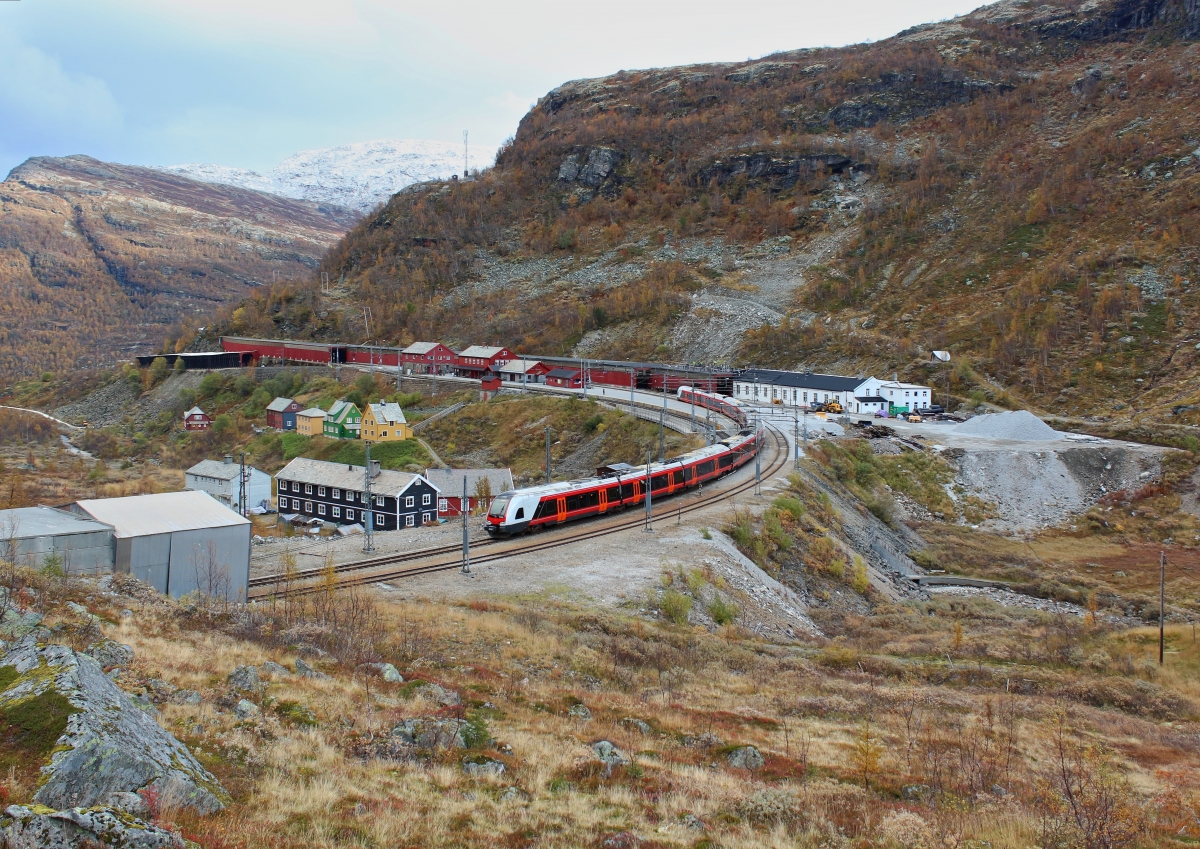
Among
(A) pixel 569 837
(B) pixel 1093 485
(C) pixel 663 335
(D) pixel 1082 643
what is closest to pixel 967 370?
(B) pixel 1093 485

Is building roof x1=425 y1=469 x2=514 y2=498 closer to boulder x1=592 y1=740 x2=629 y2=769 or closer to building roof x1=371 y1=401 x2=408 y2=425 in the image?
building roof x1=371 y1=401 x2=408 y2=425

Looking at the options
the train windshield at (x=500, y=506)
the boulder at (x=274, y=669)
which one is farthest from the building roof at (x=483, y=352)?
the boulder at (x=274, y=669)

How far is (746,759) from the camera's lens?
43.3 ft

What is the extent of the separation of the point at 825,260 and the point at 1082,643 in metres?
96.3

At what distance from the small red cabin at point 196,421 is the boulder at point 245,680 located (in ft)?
297

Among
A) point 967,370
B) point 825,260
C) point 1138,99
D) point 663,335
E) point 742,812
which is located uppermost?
point 1138,99

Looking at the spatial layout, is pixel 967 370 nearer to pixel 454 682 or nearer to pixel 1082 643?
pixel 1082 643

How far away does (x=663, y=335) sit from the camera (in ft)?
347

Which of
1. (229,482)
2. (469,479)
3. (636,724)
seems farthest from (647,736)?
(229,482)

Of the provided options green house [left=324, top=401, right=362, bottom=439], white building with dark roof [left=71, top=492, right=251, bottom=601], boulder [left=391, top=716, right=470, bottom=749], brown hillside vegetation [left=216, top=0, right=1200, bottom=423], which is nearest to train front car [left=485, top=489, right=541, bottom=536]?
white building with dark roof [left=71, top=492, right=251, bottom=601]

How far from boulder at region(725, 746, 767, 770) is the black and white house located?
4279cm

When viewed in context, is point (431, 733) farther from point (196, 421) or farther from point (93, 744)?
point (196, 421)

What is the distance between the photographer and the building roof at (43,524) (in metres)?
20.0

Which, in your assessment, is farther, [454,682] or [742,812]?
[454,682]
